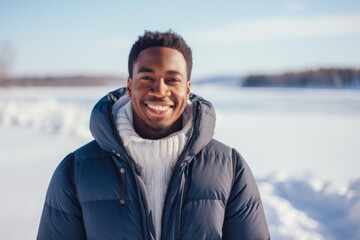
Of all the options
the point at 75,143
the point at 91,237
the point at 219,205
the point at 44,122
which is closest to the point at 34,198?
the point at 91,237

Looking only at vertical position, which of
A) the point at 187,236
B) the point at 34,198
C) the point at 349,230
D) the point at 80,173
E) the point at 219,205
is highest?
the point at 80,173

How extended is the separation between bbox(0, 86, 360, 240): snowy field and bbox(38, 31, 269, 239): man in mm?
1977

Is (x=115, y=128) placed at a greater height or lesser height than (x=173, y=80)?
lesser

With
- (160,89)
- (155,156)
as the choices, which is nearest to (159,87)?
(160,89)

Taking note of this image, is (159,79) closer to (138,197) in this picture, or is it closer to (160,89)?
(160,89)

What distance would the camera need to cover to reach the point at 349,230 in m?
3.72

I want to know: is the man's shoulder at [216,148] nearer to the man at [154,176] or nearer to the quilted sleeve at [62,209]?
the man at [154,176]

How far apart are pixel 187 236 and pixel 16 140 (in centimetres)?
764

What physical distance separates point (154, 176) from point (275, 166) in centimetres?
570

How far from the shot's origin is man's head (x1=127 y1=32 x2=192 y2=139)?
5.08 feet

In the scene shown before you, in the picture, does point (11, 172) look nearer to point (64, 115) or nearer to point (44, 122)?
point (64, 115)

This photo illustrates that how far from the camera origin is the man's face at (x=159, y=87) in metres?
1.55

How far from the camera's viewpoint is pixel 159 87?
154 centimetres

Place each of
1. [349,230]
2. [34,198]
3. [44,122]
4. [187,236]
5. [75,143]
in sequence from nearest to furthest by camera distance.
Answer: [187,236], [349,230], [34,198], [75,143], [44,122]
